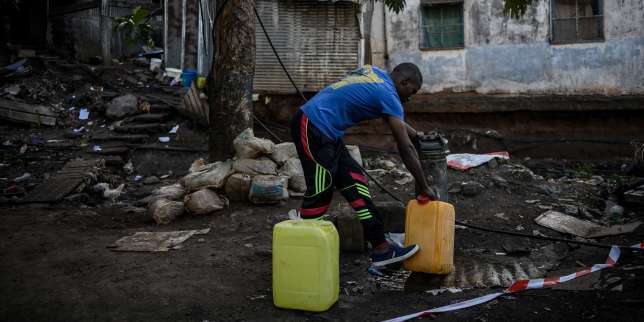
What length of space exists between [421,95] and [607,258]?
6893mm

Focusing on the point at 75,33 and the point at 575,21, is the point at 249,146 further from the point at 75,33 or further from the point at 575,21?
the point at 75,33

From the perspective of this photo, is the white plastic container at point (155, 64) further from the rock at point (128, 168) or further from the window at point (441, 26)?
the window at point (441, 26)

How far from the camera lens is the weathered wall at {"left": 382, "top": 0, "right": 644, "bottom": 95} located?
30.9 ft

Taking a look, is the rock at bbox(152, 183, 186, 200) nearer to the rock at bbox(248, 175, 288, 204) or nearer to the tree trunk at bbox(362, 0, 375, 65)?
the rock at bbox(248, 175, 288, 204)

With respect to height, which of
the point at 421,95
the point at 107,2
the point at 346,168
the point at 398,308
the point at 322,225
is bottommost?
the point at 398,308

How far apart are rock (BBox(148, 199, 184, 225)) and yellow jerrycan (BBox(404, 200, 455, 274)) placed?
3.00m

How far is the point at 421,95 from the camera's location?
33.5 feet

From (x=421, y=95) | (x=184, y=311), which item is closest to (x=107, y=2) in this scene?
(x=421, y=95)

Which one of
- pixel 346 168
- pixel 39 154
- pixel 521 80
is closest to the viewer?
pixel 346 168

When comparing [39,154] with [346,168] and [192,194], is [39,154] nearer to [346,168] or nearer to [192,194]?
[192,194]

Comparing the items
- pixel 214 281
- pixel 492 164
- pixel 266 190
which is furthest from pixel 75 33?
pixel 214 281

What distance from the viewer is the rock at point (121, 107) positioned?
10.9m

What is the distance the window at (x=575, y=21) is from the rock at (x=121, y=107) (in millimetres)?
9176

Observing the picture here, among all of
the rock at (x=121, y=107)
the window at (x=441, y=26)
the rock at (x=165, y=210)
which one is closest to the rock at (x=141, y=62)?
the rock at (x=121, y=107)
